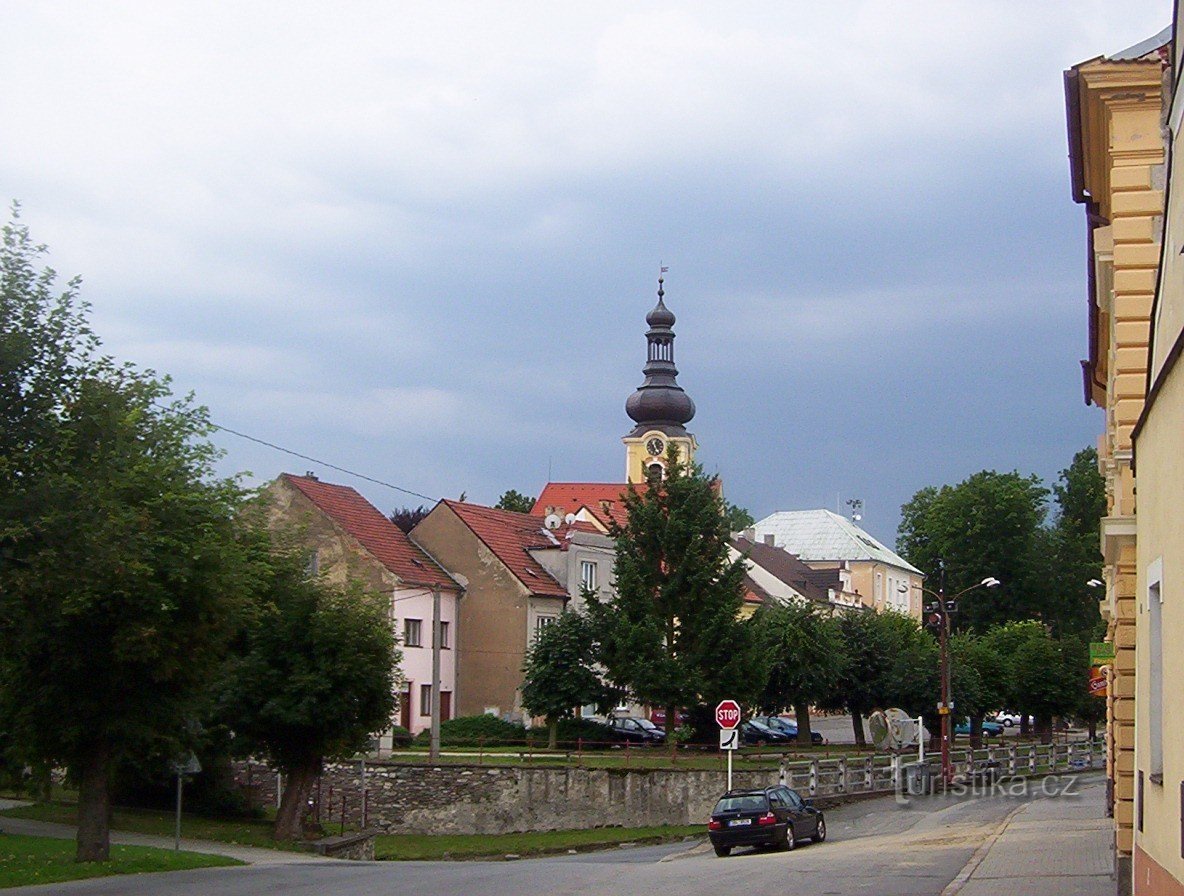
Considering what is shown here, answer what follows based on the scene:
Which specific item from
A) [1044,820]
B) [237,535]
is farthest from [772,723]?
[237,535]

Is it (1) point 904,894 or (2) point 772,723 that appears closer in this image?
(1) point 904,894

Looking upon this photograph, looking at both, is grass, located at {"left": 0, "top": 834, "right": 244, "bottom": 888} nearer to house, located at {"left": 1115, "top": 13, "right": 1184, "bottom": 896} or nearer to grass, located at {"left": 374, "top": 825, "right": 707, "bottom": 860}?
grass, located at {"left": 374, "top": 825, "right": 707, "bottom": 860}

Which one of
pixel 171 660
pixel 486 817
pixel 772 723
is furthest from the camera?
pixel 772 723

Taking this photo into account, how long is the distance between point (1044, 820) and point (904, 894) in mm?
16224

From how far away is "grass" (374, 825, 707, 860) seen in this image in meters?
36.9

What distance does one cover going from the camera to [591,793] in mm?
43375

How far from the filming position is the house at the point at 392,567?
59.8 metres

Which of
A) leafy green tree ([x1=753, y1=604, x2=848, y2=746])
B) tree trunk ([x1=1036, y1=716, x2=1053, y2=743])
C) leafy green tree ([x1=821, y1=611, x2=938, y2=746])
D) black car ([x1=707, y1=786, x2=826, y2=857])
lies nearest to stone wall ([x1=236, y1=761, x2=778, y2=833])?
black car ([x1=707, y1=786, x2=826, y2=857])

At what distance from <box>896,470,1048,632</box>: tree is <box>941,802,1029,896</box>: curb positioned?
65113mm

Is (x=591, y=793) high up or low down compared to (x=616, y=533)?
down

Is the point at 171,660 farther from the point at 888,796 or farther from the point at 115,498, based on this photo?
the point at 888,796

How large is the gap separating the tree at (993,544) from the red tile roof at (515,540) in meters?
39.8

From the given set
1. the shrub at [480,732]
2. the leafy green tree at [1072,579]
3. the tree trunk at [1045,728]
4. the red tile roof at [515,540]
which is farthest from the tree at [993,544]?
the shrub at [480,732]

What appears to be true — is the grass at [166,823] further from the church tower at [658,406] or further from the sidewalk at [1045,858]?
the church tower at [658,406]
